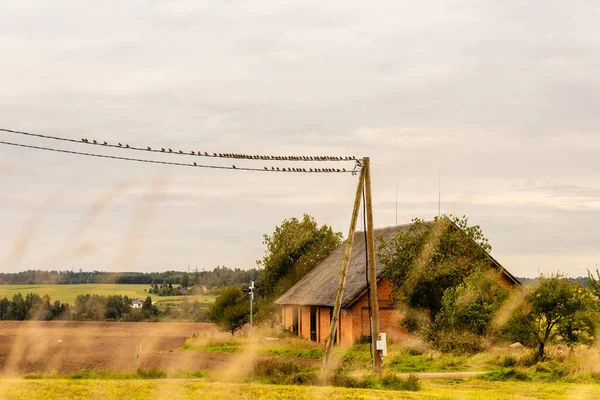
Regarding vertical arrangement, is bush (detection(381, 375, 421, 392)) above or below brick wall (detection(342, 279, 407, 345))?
below

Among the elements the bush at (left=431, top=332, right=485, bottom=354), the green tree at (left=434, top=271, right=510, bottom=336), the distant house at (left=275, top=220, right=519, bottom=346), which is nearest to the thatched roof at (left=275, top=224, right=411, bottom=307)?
the distant house at (left=275, top=220, right=519, bottom=346)

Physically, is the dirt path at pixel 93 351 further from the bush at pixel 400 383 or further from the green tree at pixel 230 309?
the bush at pixel 400 383

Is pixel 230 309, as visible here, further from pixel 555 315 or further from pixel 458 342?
pixel 555 315

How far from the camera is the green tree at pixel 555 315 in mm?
31141

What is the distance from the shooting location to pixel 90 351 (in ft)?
158

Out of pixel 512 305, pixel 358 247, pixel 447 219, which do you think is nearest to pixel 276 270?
pixel 358 247

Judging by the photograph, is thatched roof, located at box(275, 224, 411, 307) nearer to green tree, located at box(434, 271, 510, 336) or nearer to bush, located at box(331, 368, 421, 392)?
green tree, located at box(434, 271, 510, 336)

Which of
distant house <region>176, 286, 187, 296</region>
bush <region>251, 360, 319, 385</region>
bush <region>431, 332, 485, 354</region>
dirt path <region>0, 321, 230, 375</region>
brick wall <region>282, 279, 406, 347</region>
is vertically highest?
distant house <region>176, 286, 187, 296</region>

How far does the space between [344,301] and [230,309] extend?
15.2m

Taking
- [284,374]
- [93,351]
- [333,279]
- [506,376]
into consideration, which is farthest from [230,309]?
[284,374]

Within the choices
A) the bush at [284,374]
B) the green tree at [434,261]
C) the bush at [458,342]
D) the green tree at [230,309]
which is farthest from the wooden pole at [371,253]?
the green tree at [230,309]

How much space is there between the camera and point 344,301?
4103 cm

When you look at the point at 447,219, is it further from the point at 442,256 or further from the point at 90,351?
the point at 90,351

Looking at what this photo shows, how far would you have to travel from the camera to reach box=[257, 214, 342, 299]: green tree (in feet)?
200
